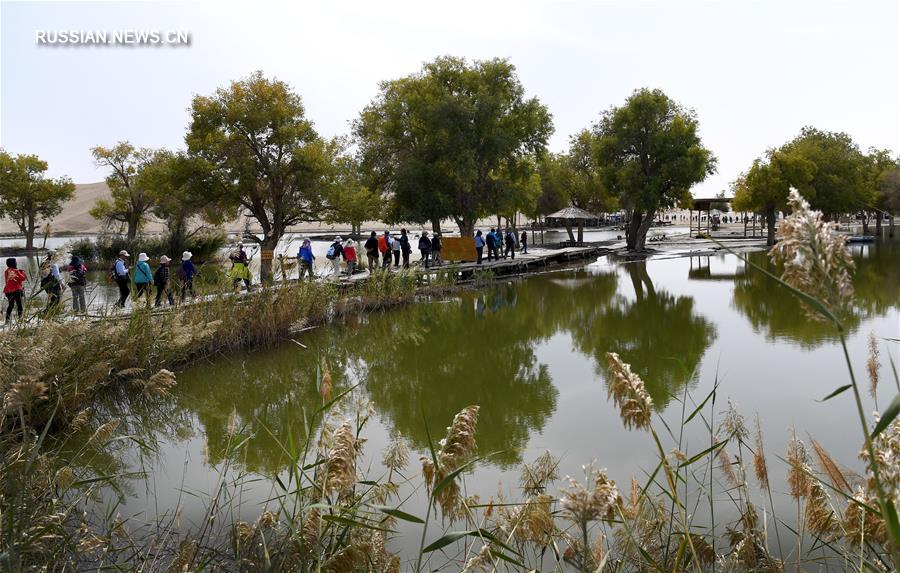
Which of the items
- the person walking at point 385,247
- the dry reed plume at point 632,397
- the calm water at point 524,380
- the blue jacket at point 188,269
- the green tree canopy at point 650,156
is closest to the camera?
the dry reed plume at point 632,397

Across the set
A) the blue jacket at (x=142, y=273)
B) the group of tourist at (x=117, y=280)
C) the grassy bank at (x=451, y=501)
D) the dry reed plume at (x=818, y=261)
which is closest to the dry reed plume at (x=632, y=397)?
the grassy bank at (x=451, y=501)

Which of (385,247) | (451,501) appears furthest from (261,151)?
(451,501)

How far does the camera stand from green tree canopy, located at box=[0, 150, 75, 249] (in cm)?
4878

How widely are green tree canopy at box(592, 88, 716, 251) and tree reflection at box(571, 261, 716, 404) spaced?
59.4 ft

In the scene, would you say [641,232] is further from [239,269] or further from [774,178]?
[239,269]

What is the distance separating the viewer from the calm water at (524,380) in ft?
22.1

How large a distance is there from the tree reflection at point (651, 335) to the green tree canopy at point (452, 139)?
13479mm

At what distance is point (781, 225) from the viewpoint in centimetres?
151

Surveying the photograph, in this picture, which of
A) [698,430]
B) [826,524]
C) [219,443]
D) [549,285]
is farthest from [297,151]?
[826,524]

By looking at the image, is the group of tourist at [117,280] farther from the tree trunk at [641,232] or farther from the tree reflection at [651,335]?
the tree trunk at [641,232]

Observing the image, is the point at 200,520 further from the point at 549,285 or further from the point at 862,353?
the point at 549,285

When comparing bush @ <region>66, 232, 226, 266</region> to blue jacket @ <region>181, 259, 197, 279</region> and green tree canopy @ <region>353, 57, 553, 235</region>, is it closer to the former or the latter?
green tree canopy @ <region>353, 57, 553, 235</region>

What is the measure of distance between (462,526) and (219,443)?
380cm

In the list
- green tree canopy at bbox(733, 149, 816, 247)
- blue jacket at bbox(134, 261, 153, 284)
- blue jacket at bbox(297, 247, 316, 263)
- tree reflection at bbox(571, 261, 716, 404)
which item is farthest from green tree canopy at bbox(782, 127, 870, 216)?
blue jacket at bbox(134, 261, 153, 284)
